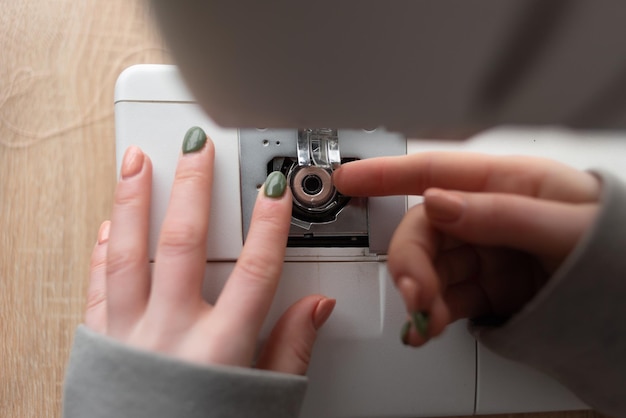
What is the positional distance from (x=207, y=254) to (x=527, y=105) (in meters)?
0.24

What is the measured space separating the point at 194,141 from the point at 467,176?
0.18 m

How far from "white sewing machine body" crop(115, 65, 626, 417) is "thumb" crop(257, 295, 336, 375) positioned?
0.01m

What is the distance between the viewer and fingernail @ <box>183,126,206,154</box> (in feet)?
1.20

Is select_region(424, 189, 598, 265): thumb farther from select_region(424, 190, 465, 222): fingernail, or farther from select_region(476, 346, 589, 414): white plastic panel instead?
select_region(476, 346, 589, 414): white plastic panel

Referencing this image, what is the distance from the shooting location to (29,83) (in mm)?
439

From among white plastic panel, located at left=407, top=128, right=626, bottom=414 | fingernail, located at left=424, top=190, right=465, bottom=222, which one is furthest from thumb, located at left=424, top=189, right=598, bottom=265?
white plastic panel, located at left=407, top=128, right=626, bottom=414

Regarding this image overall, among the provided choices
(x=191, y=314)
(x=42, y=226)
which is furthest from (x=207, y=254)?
(x=42, y=226)

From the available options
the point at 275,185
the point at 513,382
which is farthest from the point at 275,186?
the point at 513,382

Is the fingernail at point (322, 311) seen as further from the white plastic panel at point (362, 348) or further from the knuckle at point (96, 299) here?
the knuckle at point (96, 299)

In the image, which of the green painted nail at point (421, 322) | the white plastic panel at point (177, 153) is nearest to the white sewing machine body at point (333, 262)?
the white plastic panel at point (177, 153)

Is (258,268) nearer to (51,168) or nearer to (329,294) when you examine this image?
(329,294)

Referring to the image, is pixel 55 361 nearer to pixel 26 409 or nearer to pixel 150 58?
pixel 26 409

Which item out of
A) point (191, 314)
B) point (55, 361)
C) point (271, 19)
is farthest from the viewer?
point (55, 361)

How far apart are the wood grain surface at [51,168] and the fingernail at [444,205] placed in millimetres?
289
